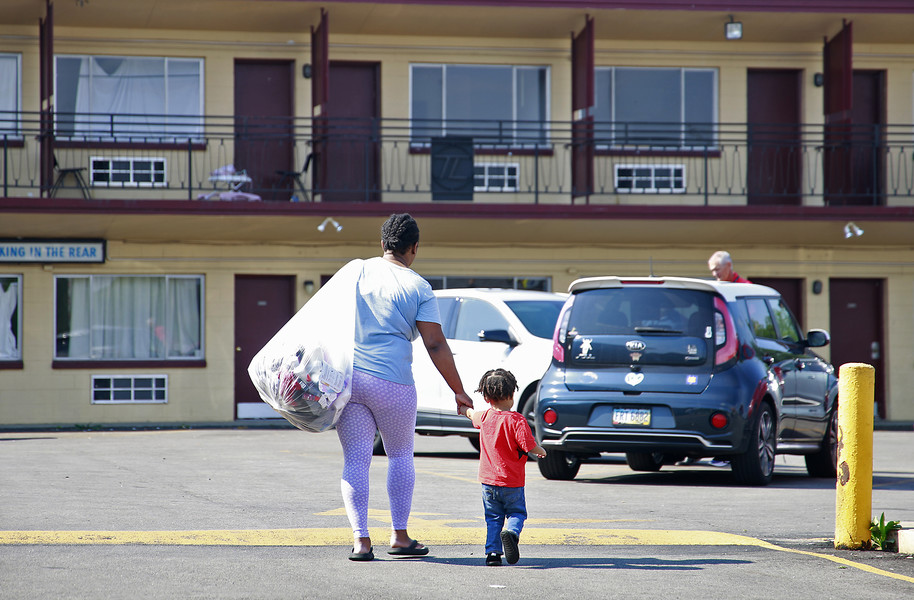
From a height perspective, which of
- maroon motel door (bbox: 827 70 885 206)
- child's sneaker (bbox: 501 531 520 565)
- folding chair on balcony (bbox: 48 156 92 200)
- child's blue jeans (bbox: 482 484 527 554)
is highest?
maroon motel door (bbox: 827 70 885 206)

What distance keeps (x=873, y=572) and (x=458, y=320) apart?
25.3 ft

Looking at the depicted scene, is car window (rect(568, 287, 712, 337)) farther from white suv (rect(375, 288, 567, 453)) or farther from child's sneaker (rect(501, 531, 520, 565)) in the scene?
child's sneaker (rect(501, 531, 520, 565))

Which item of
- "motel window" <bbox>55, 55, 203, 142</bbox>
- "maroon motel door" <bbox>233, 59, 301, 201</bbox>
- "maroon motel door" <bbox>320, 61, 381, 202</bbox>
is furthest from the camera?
"maroon motel door" <bbox>320, 61, 381, 202</bbox>

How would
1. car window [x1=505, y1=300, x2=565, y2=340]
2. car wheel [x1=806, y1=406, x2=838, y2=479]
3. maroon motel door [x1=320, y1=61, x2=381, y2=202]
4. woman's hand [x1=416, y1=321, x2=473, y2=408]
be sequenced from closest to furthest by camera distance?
woman's hand [x1=416, y1=321, x2=473, y2=408]
car wheel [x1=806, y1=406, x2=838, y2=479]
car window [x1=505, y1=300, x2=565, y2=340]
maroon motel door [x1=320, y1=61, x2=381, y2=202]

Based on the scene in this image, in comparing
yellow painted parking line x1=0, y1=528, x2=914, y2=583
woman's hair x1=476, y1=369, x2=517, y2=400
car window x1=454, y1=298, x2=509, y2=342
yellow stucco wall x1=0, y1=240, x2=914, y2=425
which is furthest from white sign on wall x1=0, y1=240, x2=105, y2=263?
woman's hair x1=476, y1=369, x2=517, y2=400

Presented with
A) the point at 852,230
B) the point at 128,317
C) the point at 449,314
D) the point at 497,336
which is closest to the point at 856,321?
the point at 852,230

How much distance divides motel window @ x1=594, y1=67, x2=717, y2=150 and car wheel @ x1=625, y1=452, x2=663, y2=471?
10.8 m

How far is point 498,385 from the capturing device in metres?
6.69

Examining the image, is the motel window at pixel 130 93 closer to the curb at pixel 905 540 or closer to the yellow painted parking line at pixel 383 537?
the yellow painted parking line at pixel 383 537

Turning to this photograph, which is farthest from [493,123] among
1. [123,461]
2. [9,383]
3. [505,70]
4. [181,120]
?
[123,461]

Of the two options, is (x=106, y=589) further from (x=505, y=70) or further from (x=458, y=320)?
(x=505, y=70)

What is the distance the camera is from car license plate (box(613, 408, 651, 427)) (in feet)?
Result: 34.9

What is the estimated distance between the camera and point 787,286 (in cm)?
2262

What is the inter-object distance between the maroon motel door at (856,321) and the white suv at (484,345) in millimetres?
10416
